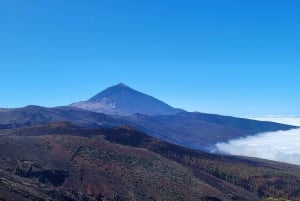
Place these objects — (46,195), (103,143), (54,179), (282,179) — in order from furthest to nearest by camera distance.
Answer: (282,179)
(103,143)
(54,179)
(46,195)

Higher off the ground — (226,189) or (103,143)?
(103,143)

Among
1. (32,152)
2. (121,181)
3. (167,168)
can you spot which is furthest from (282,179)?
(32,152)

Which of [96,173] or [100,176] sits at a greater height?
[96,173]

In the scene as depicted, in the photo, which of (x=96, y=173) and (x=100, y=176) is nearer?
(x=100, y=176)

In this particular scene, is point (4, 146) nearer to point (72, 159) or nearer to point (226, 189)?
point (72, 159)

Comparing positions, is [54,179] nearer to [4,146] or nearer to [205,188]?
[4,146]

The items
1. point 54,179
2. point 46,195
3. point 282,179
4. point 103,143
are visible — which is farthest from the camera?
point 282,179

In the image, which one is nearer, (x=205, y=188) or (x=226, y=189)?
(x=205, y=188)

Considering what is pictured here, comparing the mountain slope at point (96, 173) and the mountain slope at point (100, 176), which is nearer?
the mountain slope at point (100, 176)

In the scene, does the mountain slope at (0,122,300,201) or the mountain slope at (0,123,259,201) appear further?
the mountain slope at (0,123,259,201)
